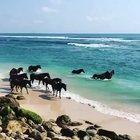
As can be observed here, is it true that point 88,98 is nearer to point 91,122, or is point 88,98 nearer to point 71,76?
point 91,122

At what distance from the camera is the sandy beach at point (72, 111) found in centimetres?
1924

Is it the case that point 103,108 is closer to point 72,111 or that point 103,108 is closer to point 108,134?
point 72,111

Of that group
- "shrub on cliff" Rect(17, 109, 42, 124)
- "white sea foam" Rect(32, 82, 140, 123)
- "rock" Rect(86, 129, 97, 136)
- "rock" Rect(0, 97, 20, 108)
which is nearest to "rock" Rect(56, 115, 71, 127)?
"shrub on cliff" Rect(17, 109, 42, 124)

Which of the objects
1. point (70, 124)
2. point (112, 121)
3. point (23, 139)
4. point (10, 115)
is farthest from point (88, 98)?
point (23, 139)

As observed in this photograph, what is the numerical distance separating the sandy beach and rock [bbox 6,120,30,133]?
10.9 ft

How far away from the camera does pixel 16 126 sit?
16438mm

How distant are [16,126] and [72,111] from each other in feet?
20.3

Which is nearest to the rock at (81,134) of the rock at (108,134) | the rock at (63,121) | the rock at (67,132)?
the rock at (67,132)

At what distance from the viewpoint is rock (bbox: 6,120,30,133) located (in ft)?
52.7

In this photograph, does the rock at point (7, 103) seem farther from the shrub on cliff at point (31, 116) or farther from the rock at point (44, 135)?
the rock at point (44, 135)

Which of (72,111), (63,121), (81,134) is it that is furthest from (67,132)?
(72,111)

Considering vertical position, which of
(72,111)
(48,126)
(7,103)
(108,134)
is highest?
(7,103)

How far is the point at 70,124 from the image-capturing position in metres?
18.6

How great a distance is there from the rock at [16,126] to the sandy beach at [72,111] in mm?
3311
